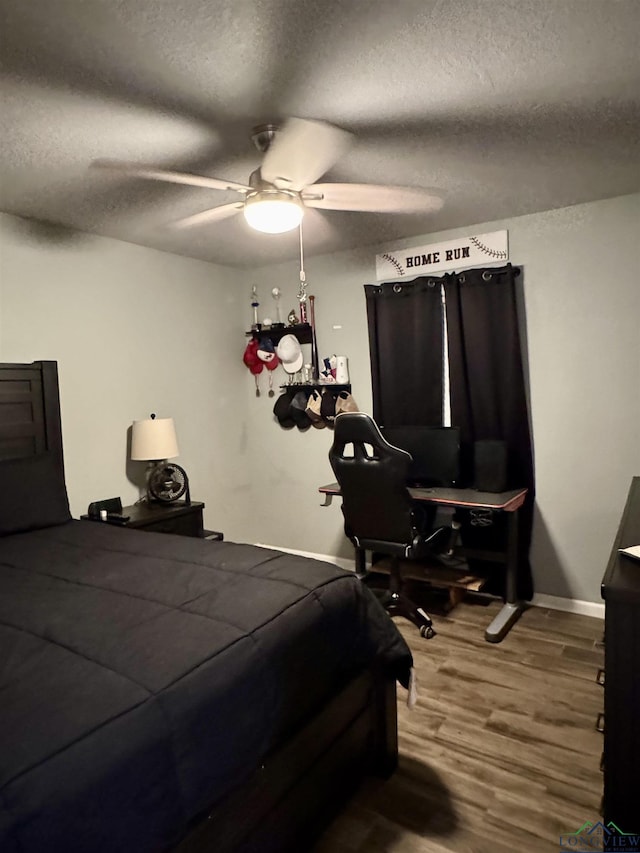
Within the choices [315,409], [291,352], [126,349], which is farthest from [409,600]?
[126,349]

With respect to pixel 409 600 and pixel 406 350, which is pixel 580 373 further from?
pixel 409 600

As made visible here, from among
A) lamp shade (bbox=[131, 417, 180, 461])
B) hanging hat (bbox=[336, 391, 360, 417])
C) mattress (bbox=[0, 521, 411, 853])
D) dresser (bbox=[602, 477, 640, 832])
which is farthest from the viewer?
hanging hat (bbox=[336, 391, 360, 417])

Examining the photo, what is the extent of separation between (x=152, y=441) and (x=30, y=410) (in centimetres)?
72

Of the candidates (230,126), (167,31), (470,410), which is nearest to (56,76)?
(167,31)

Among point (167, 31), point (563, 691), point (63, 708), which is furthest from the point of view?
point (563, 691)

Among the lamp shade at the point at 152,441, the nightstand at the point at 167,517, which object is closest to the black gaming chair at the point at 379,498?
the nightstand at the point at 167,517

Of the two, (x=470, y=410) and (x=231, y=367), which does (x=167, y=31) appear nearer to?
(x=470, y=410)

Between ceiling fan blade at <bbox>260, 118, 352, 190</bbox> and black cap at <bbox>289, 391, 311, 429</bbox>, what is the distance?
2180mm

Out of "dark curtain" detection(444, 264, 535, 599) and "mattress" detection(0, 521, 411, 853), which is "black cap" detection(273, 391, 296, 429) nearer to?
"dark curtain" detection(444, 264, 535, 599)

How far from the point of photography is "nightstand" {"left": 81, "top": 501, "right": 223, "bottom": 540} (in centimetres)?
317

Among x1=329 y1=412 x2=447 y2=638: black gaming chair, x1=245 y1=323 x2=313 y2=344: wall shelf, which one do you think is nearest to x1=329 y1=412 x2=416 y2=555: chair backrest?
x1=329 y1=412 x2=447 y2=638: black gaming chair

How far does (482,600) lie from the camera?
11.5ft

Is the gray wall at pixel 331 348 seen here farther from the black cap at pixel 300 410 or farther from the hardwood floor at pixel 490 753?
the hardwood floor at pixel 490 753

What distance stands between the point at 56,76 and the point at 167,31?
0.43 meters
